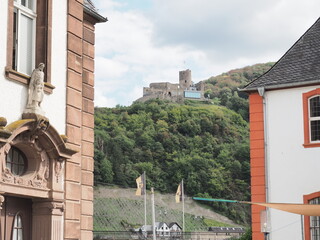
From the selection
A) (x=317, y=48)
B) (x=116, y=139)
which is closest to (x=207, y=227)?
(x=116, y=139)

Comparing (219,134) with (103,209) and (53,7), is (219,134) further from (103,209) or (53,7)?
(53,7)

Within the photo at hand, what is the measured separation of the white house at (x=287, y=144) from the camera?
72.7 feet

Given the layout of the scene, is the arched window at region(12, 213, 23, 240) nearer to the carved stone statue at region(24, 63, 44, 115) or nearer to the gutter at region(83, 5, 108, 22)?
the carved stone statue at region(24, 63, 44, 115)

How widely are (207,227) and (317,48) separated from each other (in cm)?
10996

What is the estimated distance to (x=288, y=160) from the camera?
22656mm

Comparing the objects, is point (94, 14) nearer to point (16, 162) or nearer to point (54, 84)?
point (54, 84)

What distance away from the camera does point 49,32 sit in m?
14.3

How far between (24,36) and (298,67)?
11611 mm

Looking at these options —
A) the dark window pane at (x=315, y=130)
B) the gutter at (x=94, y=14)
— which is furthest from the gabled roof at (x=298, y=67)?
the gutter at (x=94, y=14)

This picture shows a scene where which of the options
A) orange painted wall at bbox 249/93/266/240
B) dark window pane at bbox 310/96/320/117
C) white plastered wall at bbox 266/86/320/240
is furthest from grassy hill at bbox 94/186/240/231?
dark window pane at bbox 310/96/320/117

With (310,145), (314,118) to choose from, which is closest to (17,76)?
(310,145)

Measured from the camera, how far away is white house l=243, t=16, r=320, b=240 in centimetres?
2216

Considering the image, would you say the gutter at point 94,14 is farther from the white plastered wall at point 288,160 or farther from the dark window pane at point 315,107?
the dark window pane at point 315,107

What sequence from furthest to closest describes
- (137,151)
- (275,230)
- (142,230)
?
(137,151) → (142,230) → (275,230)
